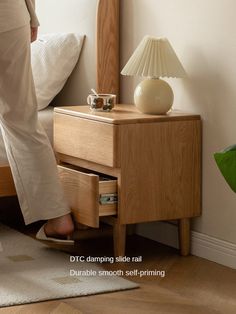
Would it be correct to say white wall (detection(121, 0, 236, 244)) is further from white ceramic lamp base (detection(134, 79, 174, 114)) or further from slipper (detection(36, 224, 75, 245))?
slipper (detection(36, 224, 75, 245))

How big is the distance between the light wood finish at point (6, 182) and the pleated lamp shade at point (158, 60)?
67cm

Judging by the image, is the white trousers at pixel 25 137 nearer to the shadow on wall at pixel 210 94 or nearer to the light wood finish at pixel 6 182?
the light wood finish at pixel 6 182

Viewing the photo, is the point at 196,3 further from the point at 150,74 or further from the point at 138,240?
the point at 138,240

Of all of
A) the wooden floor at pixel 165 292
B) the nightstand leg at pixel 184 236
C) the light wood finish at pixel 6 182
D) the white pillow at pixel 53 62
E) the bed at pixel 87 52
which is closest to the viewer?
the wooden floor at pixel 165 292

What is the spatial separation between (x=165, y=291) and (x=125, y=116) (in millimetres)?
716

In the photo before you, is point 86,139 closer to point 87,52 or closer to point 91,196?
point 91,196

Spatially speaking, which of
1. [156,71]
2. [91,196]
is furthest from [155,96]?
[91,196]

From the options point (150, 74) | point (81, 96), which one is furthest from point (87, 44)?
point (150, 74)

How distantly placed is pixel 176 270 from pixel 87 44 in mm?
1200

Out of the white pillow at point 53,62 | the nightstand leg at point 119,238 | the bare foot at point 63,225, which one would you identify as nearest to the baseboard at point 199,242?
the nightstand leg at point 119,238

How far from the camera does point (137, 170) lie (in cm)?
308

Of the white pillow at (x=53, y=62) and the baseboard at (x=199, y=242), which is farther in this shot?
the white pillow at (x=53, y=62)

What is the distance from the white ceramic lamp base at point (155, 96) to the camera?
3.13m

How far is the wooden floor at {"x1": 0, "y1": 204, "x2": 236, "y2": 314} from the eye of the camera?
2537 millimetres
